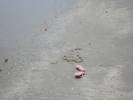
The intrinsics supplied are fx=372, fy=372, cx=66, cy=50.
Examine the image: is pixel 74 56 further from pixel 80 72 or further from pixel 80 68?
pixel 80 72

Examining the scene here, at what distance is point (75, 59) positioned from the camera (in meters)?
7.16

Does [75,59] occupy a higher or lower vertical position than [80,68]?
higher

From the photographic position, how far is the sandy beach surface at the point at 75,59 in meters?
6.11

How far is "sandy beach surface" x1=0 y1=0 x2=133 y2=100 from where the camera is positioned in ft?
20.1

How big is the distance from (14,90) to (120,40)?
8.27 ft

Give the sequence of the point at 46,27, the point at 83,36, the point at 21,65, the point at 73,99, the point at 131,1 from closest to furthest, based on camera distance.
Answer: the point at 73,99
the point at 21,65
the point at 83,36
the point at 46,27
the point at 131,1

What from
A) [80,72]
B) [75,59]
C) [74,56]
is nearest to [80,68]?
[80,72]

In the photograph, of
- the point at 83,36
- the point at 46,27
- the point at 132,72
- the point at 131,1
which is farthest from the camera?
the point at 131,1

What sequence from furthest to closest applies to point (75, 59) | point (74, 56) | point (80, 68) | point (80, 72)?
point (74, 56) < point (75, 59) < point (80, 68) < point (80, 72)

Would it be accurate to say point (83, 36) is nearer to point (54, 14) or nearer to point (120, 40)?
point (120, 40)

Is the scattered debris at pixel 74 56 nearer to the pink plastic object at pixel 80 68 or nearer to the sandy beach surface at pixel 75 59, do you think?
the sandy beach surface at pixel 75 59

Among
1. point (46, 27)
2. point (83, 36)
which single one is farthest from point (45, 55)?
point (46, 27)

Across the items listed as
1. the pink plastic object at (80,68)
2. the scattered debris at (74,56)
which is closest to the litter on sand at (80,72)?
the pink plastic object at (80,68)

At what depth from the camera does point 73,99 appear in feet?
19.1
